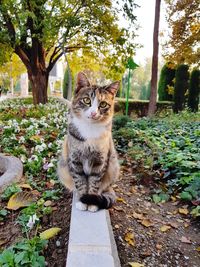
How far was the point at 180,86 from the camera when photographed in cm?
1642

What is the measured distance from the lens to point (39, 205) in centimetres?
250

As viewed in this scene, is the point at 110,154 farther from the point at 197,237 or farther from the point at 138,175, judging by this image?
the point at 138,175

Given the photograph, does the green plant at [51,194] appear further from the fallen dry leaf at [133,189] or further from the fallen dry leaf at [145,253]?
the fallen dry leaf at [133,189]

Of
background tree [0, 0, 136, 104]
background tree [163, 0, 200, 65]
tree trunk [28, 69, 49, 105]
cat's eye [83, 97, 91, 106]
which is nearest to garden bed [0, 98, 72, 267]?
cat's eye [83, 97, 91, 106]

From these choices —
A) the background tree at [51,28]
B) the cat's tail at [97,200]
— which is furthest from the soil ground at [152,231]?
the background tree at [51,28]

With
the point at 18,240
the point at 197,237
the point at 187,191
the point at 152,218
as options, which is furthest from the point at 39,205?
the point at 187,191

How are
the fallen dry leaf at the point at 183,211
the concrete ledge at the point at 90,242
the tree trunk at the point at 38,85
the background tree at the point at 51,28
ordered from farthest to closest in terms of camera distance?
the tree trunk at the point at 38,85
the background tree at the point at 51,28
the fallen dry leaf at the point at 183,211
the concrete ledge at the point at 90,242

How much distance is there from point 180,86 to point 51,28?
965 centimetres

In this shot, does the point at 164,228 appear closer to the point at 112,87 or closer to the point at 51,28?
the point at 112,87

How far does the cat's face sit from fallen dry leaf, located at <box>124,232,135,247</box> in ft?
3.75

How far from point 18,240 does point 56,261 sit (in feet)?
1.31

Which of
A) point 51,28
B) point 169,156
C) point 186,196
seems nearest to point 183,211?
point 186,196

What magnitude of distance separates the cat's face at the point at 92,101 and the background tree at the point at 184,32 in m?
13.5

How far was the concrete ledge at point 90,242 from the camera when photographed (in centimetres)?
161
